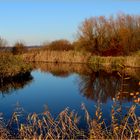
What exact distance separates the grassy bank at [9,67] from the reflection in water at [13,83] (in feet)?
0.56

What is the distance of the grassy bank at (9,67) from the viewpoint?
52.2ft

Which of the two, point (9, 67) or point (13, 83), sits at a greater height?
point (9, 67)

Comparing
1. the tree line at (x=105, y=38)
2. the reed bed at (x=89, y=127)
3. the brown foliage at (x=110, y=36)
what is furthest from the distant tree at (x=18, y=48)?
the reed bed at (x=89, y=127)

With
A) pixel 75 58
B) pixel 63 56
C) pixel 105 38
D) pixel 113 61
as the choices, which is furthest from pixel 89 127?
pixel 105 38

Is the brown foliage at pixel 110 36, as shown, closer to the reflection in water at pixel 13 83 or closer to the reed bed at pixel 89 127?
Answer: the reflection in water at pixel 13 83

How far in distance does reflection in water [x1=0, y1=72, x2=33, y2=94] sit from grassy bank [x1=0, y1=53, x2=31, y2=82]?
17 cm

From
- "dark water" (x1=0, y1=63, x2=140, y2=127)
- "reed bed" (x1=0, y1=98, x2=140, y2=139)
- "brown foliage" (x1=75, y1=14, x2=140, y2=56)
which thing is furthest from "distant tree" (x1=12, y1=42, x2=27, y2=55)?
"reed bed" (x1=0, y1=98, x2=140, y2=139)

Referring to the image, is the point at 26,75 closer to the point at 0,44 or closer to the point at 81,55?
the point at 0,44

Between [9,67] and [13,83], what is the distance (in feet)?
5.03

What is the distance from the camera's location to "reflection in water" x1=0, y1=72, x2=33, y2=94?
45.2ft

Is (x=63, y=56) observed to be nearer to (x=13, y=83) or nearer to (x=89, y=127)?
(x=13, y=83)

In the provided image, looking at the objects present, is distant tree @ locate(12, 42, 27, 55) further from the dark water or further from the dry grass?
the dark water

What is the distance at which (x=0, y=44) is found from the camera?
2250 centimetres

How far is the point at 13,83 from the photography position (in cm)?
1540
